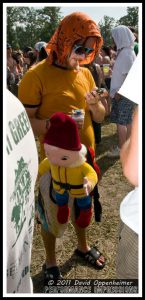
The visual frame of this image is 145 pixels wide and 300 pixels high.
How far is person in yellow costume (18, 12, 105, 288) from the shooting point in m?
1.86

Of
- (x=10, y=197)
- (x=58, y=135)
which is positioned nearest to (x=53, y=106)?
(x=58, y=135)

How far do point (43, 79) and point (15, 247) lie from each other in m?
1.14

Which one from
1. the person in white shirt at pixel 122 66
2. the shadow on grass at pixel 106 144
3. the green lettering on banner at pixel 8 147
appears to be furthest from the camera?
→ the shadow on grass at pixel 106 144

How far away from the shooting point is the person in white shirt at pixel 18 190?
3.04 ft

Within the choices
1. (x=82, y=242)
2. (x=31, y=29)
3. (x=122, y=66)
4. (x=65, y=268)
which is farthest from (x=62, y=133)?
(x=31, y=29)

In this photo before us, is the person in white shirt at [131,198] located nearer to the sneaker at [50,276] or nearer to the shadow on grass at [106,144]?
the sneaker at [50,276]

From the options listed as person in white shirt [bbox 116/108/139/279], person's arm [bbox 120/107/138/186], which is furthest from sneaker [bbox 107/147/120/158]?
person's arm [bbox 120/107/138/186]

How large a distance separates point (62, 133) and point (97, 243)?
1406mm

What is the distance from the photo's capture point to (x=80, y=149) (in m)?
1.76

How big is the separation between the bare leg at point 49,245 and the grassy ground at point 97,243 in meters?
0.15

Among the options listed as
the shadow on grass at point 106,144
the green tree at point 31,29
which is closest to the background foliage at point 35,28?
the green tree at point 31,29

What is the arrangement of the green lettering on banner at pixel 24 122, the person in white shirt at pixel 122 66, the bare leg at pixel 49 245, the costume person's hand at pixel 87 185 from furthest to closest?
the person in white shirt at pixel 122 66, the bare leg at pixel 49 245, the costume person's hand at pixel 87 185, the green lettering on banner at pixel 24 122

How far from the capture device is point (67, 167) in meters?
1.86

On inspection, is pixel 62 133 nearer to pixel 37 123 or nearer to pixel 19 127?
pixel 37 123
